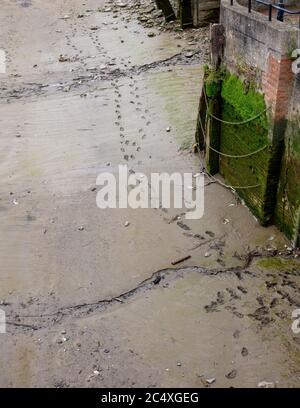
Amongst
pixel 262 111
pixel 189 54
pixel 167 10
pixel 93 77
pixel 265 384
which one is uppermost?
pixel 167 10

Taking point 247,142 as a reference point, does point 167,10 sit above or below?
above

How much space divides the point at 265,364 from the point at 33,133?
755 centimetres

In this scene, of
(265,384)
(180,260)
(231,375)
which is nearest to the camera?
(265,384)

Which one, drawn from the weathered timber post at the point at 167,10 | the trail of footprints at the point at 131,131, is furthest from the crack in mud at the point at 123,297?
the weathered timber post at the point at 167,10

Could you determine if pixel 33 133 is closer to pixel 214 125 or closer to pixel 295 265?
pixel 214 125

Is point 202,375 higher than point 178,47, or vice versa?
point 178,47

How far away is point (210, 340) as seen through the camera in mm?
6148

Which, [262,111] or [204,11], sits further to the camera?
[204,11]

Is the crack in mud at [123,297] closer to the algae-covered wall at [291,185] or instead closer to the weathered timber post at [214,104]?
the algae-covered wall at [291,185]

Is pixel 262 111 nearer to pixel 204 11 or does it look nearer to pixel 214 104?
pixel 214 104

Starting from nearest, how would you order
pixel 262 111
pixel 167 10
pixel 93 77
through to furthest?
pixel 262 111, pixel 93 77, pixel 167 10

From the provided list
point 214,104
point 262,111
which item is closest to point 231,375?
point 262,111

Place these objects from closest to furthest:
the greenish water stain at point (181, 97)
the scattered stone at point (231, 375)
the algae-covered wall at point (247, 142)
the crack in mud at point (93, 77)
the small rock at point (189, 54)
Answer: the scattered stone at point (231, 375) → the algae-covered wall at point (247, 142) → the greenish water stain at point (181, 97) → the crack in mud at point (93, 77) → the small rock at point (189, 54)

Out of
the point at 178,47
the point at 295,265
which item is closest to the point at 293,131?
the point at 295,265
